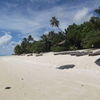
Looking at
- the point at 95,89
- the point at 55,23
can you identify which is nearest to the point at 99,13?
the point at 95,89

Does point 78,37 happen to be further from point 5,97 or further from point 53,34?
point 5,97

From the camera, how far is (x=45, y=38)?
57.6 meters

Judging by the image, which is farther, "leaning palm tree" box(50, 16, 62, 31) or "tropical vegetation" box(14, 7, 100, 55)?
"leaning palm tree" box(50, 16, 62, 31)

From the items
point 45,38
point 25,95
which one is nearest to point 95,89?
point 25,95

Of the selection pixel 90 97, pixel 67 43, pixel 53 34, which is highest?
pixel 53 34

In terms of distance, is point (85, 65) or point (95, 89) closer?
point (95, 89)

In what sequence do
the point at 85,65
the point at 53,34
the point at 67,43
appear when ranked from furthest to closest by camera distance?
the point at 53,34, the point at 67,43, the point at 85,65

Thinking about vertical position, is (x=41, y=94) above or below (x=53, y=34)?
below

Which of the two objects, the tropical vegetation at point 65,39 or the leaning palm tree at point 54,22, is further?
the leaning palm tree at point 54,22

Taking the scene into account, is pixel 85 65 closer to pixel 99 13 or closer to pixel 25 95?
pixel 99 13

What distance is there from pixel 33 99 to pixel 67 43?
37459 millimetres

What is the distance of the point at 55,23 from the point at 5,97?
52.1m

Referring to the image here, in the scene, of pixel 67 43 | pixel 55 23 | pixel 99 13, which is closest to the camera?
pixel 99 13

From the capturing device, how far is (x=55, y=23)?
57344 millimetres
